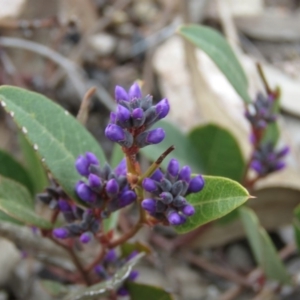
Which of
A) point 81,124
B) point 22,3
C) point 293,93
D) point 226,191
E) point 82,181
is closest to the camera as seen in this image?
point 226,191

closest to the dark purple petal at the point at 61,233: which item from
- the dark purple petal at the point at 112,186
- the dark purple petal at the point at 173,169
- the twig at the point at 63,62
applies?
the dark purple petal at the point at 112,186

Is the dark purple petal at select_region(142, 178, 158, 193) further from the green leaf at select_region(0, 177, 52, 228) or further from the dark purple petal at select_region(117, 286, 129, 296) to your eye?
the dark purple petal at select_region(117, 286, 129, 296)

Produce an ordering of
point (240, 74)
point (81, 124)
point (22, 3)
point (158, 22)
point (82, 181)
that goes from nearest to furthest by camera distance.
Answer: point (82, 181) < point (81, 124) < point (240, 74) < point (22, 3) < point (158, 22)

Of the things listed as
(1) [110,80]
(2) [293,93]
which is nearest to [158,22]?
(1) [110,80]

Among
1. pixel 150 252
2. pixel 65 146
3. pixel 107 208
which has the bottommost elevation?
pixel 150 252

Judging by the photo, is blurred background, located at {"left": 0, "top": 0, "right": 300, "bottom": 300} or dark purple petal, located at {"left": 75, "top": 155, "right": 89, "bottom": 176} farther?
blurred background, located at {"left": 0, "top": 0, "right": 300, "bottom": 300}

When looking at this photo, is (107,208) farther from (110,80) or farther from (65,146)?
(110,80)

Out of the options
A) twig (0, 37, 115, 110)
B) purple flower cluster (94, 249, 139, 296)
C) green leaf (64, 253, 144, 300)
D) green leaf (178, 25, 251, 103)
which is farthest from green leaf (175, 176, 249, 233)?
twig (0, 37, 115, 110)
